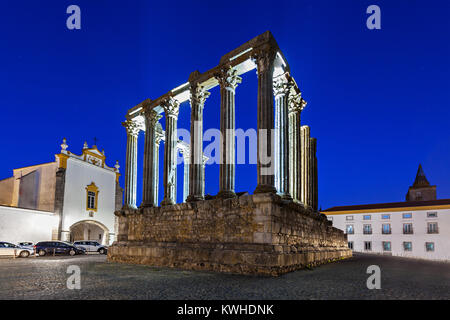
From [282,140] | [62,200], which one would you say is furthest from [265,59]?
[62,200]

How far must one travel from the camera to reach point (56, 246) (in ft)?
76.1

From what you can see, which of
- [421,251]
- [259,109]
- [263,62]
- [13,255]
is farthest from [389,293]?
[421,251]

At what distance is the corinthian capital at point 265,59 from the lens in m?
11.2

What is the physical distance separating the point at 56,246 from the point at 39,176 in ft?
32.4

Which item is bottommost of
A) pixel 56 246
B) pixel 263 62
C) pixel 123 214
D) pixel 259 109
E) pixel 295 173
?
pixel 56 246

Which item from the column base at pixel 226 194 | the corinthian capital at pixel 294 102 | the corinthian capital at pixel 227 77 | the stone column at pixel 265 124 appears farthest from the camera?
the corinthian capital at pixel 294 102

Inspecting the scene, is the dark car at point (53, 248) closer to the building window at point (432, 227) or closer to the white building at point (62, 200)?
the white building at point (62, 200)

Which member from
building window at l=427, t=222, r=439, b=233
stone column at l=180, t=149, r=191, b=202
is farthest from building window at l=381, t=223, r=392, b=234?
stone column at l=180, t=149, r=191, b=202

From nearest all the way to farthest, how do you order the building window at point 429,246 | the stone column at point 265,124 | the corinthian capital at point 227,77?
the stone column at point 265,124 < the corinthian capital at point 227,77 < the building window at point 429,246

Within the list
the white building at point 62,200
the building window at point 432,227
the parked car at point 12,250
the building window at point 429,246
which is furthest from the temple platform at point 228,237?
the building window at point 432,227

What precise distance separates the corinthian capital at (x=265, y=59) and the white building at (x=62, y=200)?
2388cm

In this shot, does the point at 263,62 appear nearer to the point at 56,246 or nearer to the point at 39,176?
the point at 56,246

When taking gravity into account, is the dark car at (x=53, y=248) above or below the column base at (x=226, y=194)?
below

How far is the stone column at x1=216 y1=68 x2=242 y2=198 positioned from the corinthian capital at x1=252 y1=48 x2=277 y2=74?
4.89 feet
